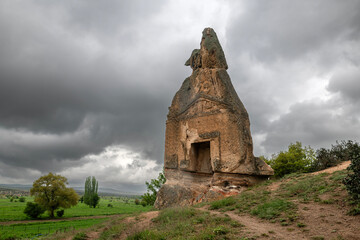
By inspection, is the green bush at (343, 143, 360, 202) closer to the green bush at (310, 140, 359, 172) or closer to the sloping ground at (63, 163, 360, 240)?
the sloping ground at (63, 163, 360, 240)

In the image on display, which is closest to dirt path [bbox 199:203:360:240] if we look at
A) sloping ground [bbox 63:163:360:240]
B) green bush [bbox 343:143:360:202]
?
sloping ground [bbox 63:163:360:240]

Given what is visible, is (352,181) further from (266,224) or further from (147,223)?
(147,223)

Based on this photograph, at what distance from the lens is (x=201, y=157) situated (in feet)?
52.2

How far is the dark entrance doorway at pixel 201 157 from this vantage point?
15.4 meters

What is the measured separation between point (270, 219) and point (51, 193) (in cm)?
4453

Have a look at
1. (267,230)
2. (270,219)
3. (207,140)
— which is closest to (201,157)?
(207,140)

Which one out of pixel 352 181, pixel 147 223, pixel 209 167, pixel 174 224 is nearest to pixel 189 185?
pixel 209 167

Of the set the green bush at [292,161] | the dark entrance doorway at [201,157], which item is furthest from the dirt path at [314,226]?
the green bush at [292,161]

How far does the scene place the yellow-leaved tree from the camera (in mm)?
41812

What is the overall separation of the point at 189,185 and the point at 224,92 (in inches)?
244

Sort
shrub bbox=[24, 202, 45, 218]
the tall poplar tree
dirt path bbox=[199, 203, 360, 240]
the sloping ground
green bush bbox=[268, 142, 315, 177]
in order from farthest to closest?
the tall poplar tree < shrub bbox=[24, 202, 45, 218] < green bush bbox=[268, 142, 315, 177] < the sloping ground < dirt path bbox=[199, 203, 360, 240]

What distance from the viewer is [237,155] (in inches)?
531

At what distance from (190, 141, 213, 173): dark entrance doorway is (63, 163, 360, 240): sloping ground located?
15.6ft

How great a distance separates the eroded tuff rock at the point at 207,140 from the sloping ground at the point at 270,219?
286 centimetres
